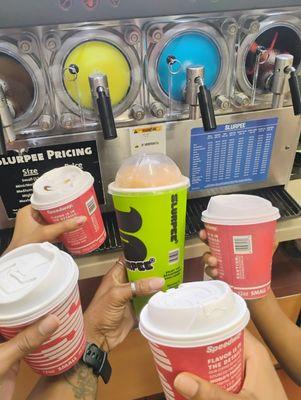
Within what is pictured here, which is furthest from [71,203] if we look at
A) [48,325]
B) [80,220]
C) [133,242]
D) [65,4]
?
[65,4]

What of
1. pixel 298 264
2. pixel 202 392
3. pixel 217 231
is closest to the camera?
pixel 202 392

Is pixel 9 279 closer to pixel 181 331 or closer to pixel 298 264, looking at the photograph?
pixel 181 331

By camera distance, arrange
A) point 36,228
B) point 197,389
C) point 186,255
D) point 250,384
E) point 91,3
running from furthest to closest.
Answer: point 186,255
point 36,228
point 91,3
point 250,384
point 197,389

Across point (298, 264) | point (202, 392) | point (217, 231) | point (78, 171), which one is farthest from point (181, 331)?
point (298, 264)

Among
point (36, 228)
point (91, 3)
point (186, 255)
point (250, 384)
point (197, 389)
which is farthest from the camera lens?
point (186, 255)

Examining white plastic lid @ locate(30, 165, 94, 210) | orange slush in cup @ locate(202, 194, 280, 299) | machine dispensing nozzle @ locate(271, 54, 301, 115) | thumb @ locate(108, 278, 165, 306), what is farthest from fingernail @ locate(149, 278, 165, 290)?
machine dispensing nozzle @ locate(271, 54, 301, 115)

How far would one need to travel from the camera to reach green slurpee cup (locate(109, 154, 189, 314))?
712 mm

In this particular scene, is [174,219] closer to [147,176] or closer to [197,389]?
[147,176]

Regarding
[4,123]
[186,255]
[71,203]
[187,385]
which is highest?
[4,123]

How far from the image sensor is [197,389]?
49cm

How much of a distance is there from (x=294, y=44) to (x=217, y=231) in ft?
1.58

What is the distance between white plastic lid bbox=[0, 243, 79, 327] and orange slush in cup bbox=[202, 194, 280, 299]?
297mm

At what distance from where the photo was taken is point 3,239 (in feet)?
2.97

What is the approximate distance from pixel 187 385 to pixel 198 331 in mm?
74
